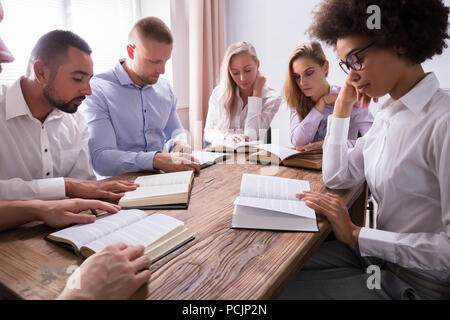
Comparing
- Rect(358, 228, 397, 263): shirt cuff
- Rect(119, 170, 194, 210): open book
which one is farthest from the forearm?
Rect(358, 228, 397, 263): shirt cuff

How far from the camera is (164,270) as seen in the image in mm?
694

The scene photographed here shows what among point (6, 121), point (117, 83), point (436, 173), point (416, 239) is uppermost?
point (117, 83)

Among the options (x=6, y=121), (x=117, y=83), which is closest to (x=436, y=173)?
(x=6, y=121)

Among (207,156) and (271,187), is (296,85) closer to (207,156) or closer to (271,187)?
(207,156)

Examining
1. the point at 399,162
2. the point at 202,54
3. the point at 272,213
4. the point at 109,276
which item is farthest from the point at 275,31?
the point at 109,276

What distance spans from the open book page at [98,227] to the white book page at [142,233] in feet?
0.09

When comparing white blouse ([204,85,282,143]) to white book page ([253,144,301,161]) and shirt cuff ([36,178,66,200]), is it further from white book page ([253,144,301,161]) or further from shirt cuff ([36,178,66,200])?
shirt cuff ([36,178,66,200])

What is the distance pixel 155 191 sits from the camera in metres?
1.10

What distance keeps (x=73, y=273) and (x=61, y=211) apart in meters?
0.28

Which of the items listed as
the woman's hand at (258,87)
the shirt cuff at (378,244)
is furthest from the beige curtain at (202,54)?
the shirt cuff at (378,244)

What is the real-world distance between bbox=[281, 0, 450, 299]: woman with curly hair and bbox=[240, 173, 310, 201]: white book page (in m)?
0.06

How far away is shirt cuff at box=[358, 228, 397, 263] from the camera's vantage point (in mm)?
874

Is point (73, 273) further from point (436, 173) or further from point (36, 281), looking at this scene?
point (436, 173)

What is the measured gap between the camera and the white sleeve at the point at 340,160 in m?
1.20
